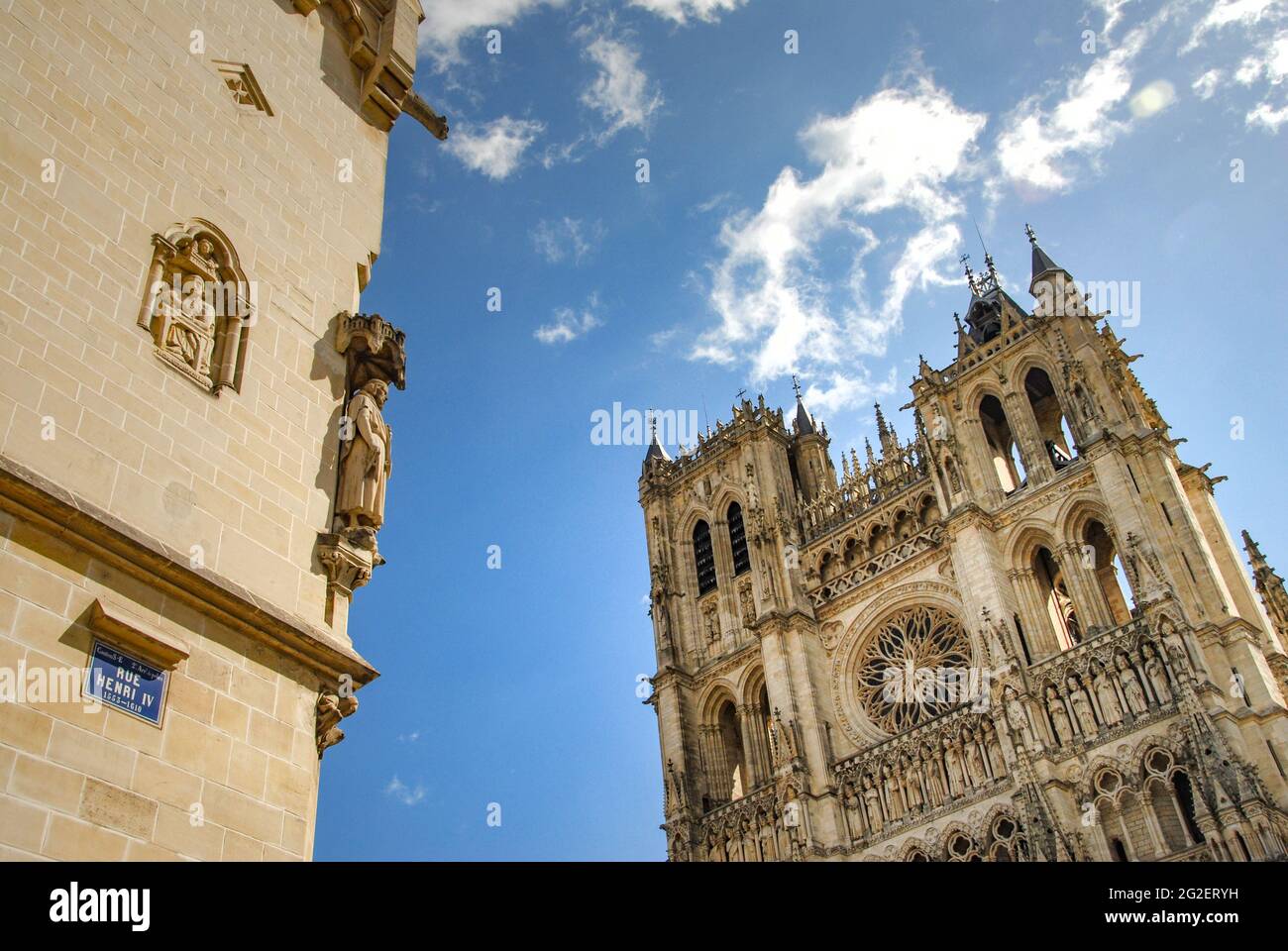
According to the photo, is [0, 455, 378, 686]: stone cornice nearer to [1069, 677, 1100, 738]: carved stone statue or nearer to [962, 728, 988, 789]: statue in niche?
[1069, 677, 1100, 738]: carved stone statue

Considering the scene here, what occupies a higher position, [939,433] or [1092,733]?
[939,433]

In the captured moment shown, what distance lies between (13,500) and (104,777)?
164 centimetres

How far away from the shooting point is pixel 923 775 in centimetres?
2925

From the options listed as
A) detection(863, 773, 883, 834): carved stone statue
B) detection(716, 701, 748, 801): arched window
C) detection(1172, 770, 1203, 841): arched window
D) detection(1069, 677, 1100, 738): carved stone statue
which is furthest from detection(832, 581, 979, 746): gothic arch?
detection(1172, 770, 1203, 841): arched window

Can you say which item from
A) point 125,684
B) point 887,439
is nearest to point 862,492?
point 887,439

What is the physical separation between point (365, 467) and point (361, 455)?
0.37ft

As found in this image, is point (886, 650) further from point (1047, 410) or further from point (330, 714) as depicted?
point (330, 714)

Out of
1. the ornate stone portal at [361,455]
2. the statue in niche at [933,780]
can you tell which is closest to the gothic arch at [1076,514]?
the statue in niche at [933,780]

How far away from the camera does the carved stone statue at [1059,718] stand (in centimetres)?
2708

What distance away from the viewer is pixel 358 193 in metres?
11.8

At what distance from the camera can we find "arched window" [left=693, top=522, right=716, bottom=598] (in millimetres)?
38344
